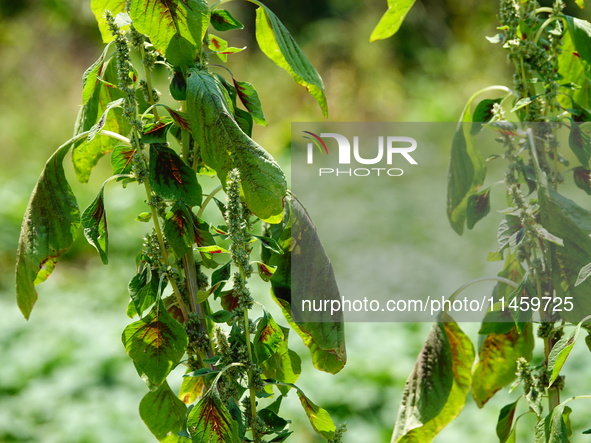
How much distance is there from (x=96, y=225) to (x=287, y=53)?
0.30m

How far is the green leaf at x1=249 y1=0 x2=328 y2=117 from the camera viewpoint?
33.3 inches

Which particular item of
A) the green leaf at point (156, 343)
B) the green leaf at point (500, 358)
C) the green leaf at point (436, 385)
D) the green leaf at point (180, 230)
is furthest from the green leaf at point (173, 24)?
the green leaf at point (500, 358)

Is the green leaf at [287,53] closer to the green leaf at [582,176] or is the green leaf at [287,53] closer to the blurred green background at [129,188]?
the green leaf at [582,176]

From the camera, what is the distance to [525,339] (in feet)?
3.64

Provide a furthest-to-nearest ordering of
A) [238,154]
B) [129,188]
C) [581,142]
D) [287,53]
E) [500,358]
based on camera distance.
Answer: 1. [129,188]
2. [500,358]
3. [581,142]
4. [287,53]
5. [238,154]

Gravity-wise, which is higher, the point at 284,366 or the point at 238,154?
the point at 238,154

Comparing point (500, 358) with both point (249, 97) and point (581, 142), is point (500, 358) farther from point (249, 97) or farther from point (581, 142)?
point (249, 97)

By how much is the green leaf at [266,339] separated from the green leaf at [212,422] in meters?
0.08

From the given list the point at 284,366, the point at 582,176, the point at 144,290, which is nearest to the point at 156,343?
the point at 144,290

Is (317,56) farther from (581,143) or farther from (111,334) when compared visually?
(581,143)

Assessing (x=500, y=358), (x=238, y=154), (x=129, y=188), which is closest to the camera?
(x=238, y=154)

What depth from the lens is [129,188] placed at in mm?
5285

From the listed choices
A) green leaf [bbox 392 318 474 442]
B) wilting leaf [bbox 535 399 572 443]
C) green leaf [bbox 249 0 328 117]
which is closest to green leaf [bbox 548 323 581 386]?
wilting leaf [bbox 535 399 572 443]

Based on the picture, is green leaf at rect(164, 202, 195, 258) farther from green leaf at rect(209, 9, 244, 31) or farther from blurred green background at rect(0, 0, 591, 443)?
blurred green background at rect(0, 0, 591, 443)
